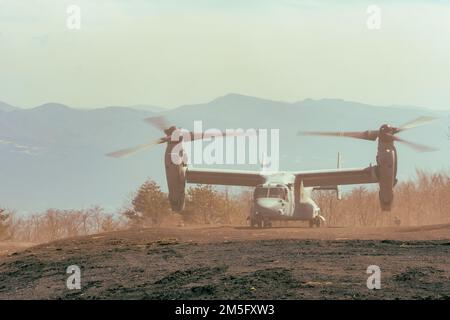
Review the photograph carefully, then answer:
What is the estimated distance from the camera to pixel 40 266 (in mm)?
22016

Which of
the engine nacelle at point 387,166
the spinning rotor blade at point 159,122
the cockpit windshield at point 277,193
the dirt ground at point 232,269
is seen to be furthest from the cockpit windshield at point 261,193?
the dirt ground at point 232,269

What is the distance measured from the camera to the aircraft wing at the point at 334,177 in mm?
42125

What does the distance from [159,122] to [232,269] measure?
21.1 metres

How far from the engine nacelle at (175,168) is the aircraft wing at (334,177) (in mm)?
6446

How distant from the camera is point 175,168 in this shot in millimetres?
39562

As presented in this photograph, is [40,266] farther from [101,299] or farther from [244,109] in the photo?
[244,109]

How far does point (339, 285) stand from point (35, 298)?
642 centimetres

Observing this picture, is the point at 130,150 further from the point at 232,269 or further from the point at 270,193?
→ the point at 232,269

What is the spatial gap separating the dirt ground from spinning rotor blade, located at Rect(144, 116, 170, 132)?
37.1ft

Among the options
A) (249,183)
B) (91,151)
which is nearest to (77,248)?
(249,183)

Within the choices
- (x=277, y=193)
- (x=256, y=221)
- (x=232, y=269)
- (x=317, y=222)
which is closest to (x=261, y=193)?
(x=277, y=193)

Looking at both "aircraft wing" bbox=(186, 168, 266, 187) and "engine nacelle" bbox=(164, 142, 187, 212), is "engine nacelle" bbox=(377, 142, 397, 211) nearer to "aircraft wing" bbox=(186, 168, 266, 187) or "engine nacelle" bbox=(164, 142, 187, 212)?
"aircraft wing" bbox=(186, 168, 266, 187)

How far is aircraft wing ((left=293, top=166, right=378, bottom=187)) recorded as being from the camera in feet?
138

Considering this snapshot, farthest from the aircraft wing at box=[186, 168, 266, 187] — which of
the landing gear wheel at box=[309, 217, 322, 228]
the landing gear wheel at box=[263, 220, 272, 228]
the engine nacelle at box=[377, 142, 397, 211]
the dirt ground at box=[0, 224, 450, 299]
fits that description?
the dirt ground at box=[0, 224, 450, 299]
